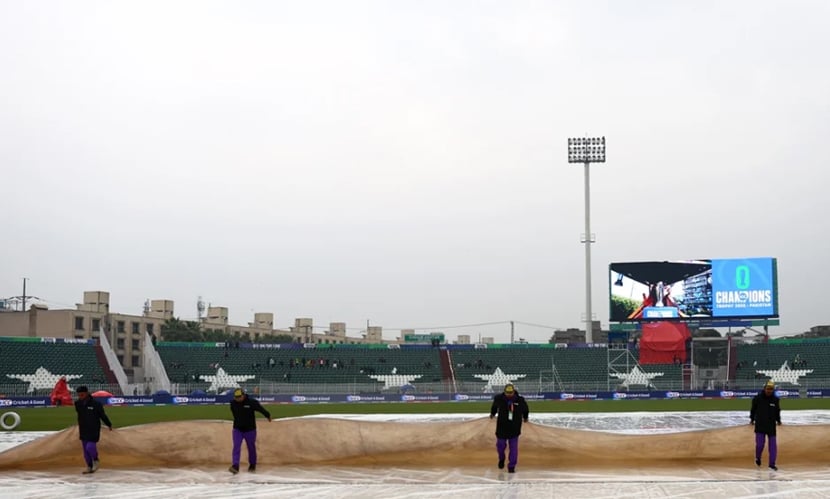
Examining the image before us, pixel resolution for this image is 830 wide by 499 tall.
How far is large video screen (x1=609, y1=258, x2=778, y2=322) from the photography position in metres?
67.7

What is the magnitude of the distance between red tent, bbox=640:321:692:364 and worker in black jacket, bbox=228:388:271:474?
2234 inches

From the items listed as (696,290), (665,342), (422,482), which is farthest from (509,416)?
(696,290)

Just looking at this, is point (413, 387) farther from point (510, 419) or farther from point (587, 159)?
point (510, 419)

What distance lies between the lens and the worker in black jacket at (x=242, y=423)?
16219mm

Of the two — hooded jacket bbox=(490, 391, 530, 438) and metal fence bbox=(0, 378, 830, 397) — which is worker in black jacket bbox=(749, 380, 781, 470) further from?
metal fence bbox=(0, 378, 830, 397)

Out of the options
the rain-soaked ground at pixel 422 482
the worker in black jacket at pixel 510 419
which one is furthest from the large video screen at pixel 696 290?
the worker in black jacket at pixel 510 419

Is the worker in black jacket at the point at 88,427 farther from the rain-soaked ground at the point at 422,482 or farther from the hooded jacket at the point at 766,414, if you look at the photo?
the hooded jacket at the point at 766,414

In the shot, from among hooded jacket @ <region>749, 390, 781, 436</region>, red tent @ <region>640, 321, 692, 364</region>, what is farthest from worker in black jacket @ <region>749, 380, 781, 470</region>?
red tent @ <region>640, 321, 692, 364</region>

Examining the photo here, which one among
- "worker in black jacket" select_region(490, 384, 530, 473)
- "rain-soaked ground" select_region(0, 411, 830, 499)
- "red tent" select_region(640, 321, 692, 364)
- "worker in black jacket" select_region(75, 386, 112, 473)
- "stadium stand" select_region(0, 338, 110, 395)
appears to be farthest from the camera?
"red tent" select_region(640, 321, 692, 364)

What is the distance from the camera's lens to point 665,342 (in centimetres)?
6856

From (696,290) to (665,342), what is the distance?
15.9ft

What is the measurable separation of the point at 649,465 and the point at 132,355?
320ft

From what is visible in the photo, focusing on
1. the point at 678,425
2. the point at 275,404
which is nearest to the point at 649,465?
the point at 678,425

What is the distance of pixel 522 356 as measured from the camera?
76.4 meters
